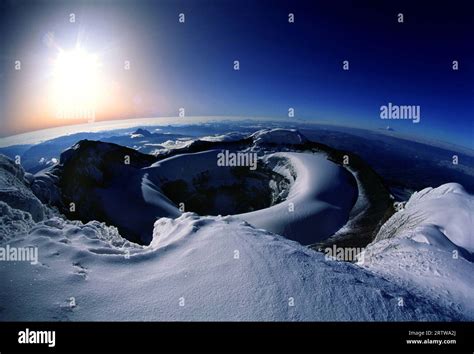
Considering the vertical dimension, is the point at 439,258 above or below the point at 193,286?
below

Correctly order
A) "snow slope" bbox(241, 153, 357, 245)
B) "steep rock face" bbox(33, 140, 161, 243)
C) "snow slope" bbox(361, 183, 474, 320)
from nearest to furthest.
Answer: "snow slope" bbox(361, 183, 474, 320) < "snow slope" bbox(241, 153, 357, 245) < "steep rock face" bbox(33, 140, 161, 243)

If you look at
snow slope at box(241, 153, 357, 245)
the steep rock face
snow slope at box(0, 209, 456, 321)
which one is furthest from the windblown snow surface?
the steep rock face

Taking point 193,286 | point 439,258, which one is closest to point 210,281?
point 193,286

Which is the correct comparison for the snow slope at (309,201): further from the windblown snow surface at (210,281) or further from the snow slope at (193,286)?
the snow slope at (193,286)

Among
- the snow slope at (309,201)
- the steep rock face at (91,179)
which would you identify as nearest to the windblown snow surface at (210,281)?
the snow slope at (309,201)

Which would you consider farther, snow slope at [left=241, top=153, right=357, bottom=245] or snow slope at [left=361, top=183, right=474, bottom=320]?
snow slope at [left=241, top=153, right=357, bottom=245]

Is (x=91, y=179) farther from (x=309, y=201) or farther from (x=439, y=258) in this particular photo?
(x=439, y=258)

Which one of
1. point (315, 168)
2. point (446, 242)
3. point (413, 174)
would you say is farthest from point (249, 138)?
point (446, 242)

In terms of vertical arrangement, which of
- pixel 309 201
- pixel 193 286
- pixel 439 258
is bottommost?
pixel 309 201

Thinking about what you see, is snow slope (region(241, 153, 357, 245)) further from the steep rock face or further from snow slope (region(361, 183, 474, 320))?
the steep rock face

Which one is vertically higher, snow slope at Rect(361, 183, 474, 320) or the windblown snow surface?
the windblown snow surface
